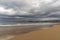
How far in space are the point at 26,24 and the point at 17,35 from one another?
78 mm

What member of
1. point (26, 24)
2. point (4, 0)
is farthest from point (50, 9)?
point (4, 0)

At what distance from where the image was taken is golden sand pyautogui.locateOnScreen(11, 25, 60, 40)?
0.70 m

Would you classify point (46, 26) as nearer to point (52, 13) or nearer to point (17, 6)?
point (52, 13)

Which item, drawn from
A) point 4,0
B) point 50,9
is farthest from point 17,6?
point 50,9

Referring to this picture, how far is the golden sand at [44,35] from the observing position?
0.70m

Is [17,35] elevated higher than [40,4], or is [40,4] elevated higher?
[40,4]

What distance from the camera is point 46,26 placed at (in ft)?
2.32

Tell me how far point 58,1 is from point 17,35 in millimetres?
293

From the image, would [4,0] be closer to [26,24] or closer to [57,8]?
[26,24]

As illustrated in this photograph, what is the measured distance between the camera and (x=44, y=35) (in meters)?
0.70

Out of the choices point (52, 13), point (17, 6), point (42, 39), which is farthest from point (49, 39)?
point (17, 6)

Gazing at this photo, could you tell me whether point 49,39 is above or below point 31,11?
below

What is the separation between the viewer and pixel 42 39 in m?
0.70

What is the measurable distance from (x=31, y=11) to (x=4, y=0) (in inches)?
6.2
